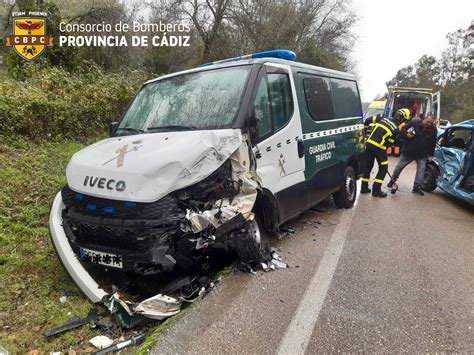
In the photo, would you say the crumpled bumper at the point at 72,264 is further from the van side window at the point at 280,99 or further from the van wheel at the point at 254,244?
the van side window at the point at 280,99

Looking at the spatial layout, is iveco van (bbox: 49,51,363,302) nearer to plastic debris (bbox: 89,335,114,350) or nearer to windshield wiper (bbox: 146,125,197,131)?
windshield wiper (bbox: 146,125,197,131)

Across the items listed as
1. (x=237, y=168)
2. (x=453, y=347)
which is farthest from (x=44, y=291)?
(x=453, y=347)

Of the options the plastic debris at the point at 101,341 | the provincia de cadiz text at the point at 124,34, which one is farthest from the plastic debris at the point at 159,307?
the provincia de cadiz text at the point at 124,34

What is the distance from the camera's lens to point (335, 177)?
5.42 metres

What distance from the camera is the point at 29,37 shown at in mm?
9594

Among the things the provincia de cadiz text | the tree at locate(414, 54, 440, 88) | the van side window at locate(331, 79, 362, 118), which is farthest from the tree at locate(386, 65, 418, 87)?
the van side window at locate(331, 79, 362, 118)

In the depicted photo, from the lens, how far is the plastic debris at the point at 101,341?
2.48 meters

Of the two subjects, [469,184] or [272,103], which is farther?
[469,184]

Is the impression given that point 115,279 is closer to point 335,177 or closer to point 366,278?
point 366,278

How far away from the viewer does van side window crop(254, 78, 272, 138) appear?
3.62 m

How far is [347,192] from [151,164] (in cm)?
419

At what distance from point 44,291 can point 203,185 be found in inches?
64.9

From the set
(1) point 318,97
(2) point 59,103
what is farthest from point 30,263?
(2) point 59,103

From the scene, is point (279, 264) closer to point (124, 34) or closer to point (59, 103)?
point (59, 103)
